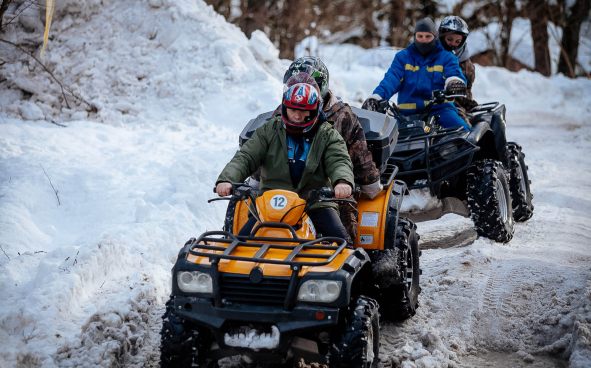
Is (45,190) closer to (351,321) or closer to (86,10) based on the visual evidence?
(351,321)

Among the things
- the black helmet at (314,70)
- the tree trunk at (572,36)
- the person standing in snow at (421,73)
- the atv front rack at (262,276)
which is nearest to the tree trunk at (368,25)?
the tree trunk at (572,36)

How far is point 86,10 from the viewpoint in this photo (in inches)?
513

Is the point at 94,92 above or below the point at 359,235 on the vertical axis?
above

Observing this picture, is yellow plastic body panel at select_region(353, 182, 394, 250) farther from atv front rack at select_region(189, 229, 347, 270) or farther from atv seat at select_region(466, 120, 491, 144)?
atv seat at select_region(466, 120, 491, 144)

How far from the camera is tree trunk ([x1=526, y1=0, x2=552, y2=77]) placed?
81.4 feet

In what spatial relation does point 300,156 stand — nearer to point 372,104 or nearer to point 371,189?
point 371,189

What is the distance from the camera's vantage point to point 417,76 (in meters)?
9.10

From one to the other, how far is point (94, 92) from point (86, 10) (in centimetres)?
219

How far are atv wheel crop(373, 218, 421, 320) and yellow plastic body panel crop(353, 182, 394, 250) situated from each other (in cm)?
8

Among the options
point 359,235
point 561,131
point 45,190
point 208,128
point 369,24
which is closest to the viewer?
point 359,235

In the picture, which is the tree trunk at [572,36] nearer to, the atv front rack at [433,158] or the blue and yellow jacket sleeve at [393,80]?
the blue and yellow jacket sleeve at [393,80]

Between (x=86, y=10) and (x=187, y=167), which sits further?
(x=86, y=10)

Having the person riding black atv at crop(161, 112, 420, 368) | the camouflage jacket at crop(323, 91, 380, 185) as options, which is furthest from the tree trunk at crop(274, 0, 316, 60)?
the person riding black atv at crop(161, 112, 420, 368)

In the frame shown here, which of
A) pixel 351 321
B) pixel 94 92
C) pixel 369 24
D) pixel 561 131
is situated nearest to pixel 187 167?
pixel 94 92
